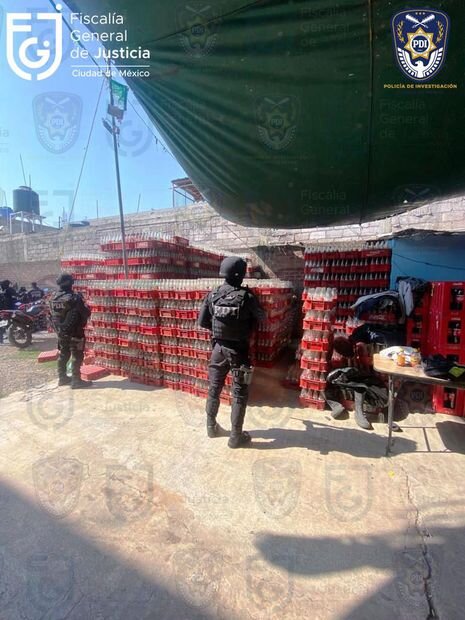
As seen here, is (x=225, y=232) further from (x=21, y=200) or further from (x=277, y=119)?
(x=21, y=200)

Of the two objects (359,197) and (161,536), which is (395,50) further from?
(161,536)

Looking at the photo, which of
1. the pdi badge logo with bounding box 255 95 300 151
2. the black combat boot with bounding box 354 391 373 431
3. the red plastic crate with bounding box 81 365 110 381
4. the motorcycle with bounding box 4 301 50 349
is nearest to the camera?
the pdi badge logo with bounding box 255 95 300 151

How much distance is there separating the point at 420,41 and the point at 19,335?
9.55 metres

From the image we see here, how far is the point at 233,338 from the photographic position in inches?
122

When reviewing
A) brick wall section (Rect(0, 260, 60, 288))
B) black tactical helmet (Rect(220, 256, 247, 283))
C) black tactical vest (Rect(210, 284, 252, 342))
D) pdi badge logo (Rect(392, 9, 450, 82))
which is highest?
pdi badge logo (Rect(392, 9, 450, 82))

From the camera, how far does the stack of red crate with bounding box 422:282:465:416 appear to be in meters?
3.58

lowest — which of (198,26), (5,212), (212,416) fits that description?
(212,416)

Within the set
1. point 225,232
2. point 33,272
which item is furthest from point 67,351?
point 33,272

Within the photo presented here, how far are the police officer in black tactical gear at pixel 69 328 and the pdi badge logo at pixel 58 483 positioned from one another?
84.4 inches

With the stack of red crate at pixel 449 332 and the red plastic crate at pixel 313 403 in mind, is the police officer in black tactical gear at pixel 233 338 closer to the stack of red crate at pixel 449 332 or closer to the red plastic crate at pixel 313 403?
the red plastic crate at pixel 313 403

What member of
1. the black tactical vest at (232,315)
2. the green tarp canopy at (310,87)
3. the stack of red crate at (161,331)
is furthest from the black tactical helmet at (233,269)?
the stack of red crate at (161,331)

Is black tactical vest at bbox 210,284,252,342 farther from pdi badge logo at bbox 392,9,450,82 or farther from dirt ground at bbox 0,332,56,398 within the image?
dirt ground at bbox 0,332,56,398

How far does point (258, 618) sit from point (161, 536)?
79 cm

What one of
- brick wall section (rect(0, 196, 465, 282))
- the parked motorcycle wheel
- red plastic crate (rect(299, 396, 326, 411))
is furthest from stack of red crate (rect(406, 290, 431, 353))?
the parked motorcycle wheel
